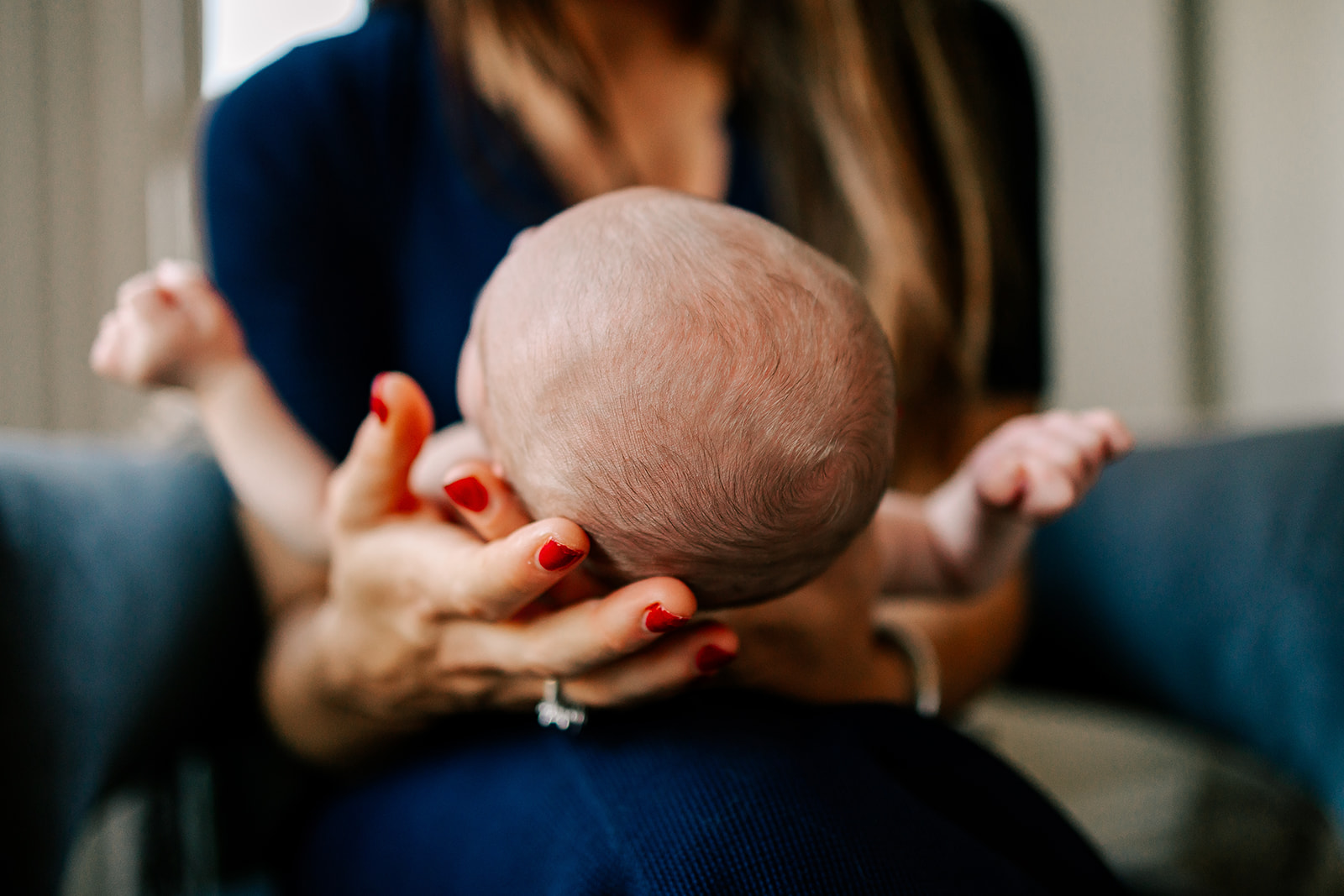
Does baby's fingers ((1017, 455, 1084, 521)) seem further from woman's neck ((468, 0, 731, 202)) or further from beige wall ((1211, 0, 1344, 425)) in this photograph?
beige wall ((1211, 0, 1344, 425))

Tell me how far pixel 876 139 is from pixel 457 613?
725 mm

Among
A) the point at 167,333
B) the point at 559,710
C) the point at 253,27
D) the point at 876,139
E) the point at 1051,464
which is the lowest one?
the point at 559,710

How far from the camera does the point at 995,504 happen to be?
51 cm

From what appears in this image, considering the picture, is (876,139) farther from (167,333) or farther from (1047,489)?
(167,333)

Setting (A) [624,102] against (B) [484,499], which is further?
(A) [624,102]

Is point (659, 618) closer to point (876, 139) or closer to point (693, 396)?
point (693, 396)

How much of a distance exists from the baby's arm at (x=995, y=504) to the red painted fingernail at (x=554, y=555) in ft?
0.89

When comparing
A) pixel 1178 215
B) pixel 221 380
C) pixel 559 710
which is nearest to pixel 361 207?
pixel 221 380

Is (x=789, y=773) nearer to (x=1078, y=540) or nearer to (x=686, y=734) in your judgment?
(x=686, y=734)

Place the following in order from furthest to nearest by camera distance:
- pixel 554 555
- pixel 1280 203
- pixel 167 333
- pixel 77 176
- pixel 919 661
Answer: pixel 1280 203
pixel 77 176
pixel 919 661
pixel 167 333
pixel 554 555

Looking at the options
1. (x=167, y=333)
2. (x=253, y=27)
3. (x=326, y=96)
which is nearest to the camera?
(x=167, y=333)

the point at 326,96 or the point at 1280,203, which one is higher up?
the point at 326,96

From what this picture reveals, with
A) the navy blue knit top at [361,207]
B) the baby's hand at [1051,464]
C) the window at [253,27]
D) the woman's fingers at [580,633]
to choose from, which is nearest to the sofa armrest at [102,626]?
the navy blue knit top at [361,207]

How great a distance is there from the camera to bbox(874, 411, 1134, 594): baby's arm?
1.61 ft
